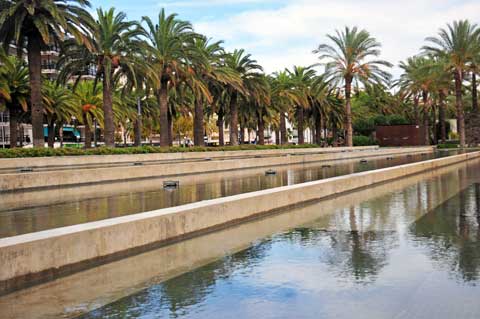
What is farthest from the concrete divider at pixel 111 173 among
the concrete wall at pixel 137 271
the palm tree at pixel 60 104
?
the palm tree at pixel 60 104

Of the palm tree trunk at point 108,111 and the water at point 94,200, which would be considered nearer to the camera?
the water at point 94,200

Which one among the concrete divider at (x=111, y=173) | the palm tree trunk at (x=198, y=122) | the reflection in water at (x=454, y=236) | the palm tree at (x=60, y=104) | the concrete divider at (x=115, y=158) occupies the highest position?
the palm tree at (x=60, y=104)

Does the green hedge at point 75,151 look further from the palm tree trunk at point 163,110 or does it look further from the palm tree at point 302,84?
the palm tree at point 302,84

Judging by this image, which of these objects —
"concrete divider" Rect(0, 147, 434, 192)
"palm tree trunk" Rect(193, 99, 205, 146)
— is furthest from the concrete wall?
"palm tree trunk" Rect(193, 99, 205, 146)

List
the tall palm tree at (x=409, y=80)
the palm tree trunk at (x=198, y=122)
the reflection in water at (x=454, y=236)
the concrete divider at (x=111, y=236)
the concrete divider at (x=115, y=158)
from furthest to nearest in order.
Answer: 1. the tall palm tree at (x=409, y=80)
2. the palm tree trunk at (x=198, y=122)
3. the concrete divider at (x=115, y=158)
4. the reflection in water at (x=454, y=236)
5. the concrete divider at (x=111, y=236)

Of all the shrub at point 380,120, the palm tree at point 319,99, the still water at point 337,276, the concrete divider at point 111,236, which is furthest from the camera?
the shrub at point 380,120

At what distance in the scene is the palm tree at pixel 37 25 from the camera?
28.2 m

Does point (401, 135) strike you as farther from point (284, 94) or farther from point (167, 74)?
point (167, 74)

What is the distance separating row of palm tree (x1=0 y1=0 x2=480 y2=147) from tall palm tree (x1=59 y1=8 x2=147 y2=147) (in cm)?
6

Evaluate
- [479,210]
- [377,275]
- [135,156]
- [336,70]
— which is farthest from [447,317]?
[336,70]

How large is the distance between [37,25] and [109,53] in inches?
281

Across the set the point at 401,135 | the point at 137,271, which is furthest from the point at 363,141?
the point at 137,271

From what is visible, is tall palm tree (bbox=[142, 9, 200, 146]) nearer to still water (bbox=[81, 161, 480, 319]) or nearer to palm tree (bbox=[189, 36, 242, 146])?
palm tree (bbox=[189, 36, 242, 146])

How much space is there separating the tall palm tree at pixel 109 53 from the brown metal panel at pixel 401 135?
41446 mm
